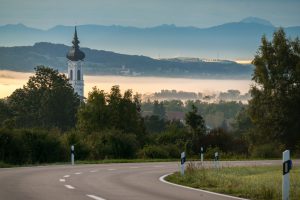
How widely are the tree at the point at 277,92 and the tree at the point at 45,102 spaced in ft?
165

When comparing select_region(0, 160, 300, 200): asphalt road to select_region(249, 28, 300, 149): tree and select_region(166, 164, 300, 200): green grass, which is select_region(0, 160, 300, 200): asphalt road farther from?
select_region(249, 28, 300, 149): tree

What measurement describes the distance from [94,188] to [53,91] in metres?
105

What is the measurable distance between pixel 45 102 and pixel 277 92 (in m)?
54.1

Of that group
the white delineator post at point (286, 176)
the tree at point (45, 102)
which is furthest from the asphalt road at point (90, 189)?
the tree at point (45, 102)

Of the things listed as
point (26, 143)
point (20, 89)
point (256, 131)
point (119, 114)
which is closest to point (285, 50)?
point (256, 131)

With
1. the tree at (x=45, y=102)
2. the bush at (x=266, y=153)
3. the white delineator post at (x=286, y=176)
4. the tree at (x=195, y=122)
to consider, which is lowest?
the bush at (x=266, y=153)

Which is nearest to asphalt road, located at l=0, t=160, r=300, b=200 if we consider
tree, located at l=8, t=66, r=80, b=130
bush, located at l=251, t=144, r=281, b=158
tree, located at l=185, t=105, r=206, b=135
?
bush, located at l=251, t=144, r=281, b=158

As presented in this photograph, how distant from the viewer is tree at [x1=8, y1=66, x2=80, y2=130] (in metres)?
123

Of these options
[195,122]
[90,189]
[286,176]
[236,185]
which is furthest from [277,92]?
[286,176]

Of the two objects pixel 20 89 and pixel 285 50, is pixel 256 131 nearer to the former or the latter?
pixel 285 50

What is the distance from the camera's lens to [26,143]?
127ft

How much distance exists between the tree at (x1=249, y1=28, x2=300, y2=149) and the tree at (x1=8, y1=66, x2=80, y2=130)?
50.4m

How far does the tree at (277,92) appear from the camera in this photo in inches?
2980

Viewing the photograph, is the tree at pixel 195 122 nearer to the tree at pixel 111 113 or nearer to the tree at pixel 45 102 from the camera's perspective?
the tree at pixel 111 113
